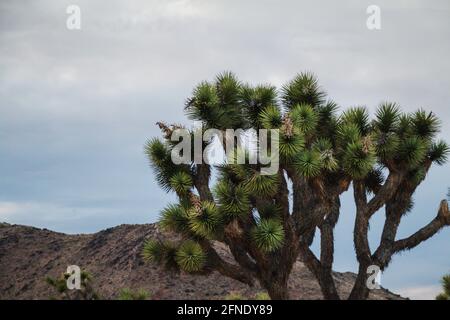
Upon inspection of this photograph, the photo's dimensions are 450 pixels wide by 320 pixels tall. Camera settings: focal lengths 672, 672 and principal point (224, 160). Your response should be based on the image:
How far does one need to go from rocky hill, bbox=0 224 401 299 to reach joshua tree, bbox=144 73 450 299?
144 inches

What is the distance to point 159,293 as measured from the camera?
19.7 m

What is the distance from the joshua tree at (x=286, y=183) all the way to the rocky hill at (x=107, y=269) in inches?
144

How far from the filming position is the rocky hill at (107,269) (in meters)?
20.0

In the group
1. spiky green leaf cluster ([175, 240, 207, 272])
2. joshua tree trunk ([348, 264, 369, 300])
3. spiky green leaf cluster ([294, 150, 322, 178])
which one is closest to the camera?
spiky green leaf cluster ([294, 150, 322, 178])

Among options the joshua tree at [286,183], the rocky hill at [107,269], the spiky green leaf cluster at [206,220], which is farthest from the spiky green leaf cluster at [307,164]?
the rocky hill at [107,269]

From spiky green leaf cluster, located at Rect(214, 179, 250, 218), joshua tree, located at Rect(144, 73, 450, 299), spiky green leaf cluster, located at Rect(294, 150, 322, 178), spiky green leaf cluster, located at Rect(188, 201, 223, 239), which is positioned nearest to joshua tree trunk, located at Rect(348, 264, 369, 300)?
joshua tree, located at Rect(144, 73, 450, 299)

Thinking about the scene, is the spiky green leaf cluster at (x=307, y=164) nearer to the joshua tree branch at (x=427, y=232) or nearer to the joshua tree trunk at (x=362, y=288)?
the joshua tree trunk at (x=362, y=288)

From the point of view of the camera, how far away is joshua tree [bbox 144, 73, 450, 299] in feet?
44.8

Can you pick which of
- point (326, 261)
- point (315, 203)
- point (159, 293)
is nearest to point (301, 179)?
point (315, 203)

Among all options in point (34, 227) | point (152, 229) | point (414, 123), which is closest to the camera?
point (414, 123)

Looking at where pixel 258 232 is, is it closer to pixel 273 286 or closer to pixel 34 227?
pixel 273 286

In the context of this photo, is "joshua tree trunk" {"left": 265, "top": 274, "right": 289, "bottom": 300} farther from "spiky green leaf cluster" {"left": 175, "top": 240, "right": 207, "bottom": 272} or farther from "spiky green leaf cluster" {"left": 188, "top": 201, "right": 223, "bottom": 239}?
"spiky green leaf cluster" {"left": 188, "top": 201, "right": 223, "bottom": 239}
